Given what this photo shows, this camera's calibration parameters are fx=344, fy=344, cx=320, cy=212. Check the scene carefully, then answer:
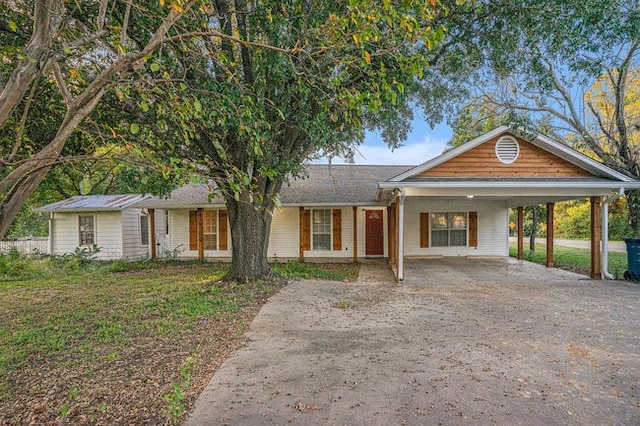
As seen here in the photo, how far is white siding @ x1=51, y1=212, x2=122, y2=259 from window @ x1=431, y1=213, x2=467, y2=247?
12958mm

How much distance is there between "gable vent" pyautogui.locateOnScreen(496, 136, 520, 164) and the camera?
8.92 m

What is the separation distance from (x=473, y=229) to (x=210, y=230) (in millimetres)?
10759

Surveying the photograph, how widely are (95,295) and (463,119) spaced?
12.8 m

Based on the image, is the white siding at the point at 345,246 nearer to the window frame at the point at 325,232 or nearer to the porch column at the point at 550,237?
→ the window frame at the point at 325,232

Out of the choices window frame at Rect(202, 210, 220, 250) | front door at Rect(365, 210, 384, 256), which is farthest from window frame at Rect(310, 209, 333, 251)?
window frame at Rect(202, 210, 220, 250)

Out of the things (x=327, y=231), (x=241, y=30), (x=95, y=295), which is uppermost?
(x=241, y=30)

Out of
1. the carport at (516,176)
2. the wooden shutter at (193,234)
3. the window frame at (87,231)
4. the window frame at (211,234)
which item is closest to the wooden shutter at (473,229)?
the carport at (516,176)

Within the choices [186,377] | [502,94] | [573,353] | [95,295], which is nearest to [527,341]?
[573,353]

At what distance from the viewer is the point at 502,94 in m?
13.3

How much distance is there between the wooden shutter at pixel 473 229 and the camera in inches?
548

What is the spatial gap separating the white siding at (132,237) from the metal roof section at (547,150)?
11252 mm

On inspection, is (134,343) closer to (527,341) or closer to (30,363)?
(30,363)

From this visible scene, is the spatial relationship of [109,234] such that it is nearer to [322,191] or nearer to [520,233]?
[322,191]

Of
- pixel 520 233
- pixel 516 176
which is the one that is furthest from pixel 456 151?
pixel 520 233
